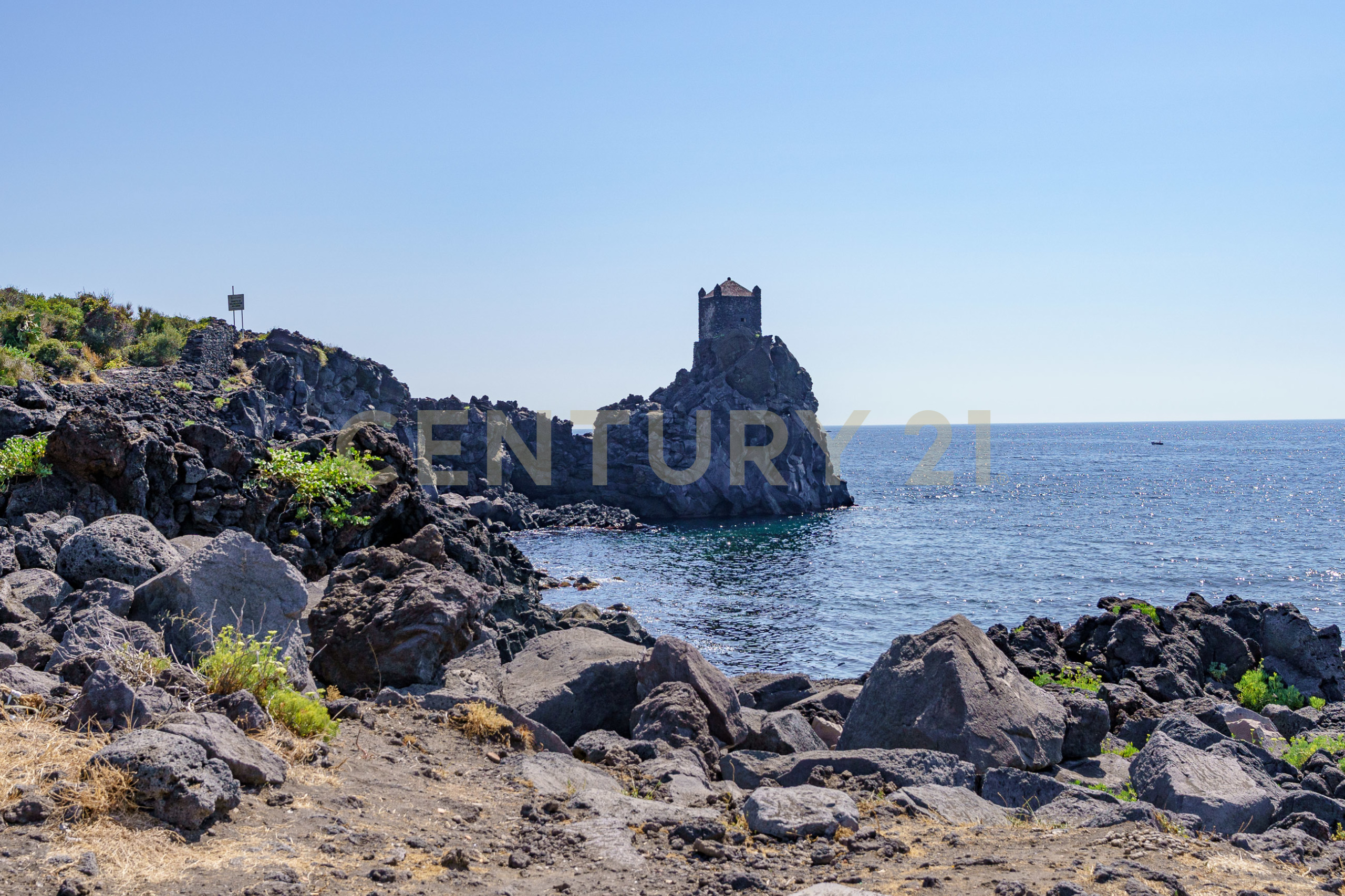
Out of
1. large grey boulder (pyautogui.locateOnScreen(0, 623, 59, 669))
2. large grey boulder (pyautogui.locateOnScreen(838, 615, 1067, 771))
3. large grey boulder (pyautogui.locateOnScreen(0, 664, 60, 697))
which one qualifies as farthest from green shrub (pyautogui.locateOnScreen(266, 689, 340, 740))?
large grey boulder (pyautogui.locateOnScreen(838, 615, 1067, 771))

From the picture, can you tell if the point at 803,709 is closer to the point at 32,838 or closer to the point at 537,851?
the point at 537,851

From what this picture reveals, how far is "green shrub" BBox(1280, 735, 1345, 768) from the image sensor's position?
49.1ft

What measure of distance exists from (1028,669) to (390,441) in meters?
15.9

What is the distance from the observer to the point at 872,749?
10.9 m

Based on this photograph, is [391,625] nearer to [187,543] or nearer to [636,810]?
[187,543]

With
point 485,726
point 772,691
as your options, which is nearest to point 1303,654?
point 772,691

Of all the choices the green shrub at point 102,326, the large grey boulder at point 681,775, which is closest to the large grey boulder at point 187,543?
the large grey boulder at point 681,775

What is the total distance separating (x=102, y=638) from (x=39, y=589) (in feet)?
7.79

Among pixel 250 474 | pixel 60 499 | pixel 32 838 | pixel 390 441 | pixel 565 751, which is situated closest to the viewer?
pixel 32 838

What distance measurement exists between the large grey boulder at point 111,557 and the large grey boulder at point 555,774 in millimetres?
4862

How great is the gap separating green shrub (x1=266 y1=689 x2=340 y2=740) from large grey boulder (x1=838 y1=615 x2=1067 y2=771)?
7435 mm

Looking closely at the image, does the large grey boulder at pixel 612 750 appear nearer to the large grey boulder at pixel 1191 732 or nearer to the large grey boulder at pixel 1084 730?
the large grey boulder at pixel 1084 730

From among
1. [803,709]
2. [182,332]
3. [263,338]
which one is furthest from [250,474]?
[263,338]

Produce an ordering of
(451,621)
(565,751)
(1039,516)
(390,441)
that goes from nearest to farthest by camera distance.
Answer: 1. (565,751)
2. (451,621)
3. (390,441)
4. (1039,516)
